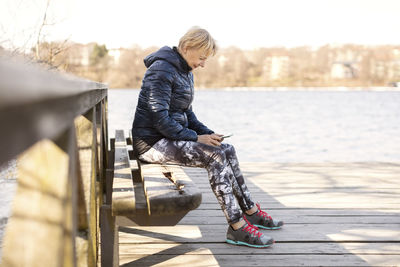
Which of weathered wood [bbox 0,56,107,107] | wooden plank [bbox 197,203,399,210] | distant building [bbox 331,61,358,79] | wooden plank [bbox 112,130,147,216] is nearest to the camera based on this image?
weathered wood [bbox 0,56,107,107]

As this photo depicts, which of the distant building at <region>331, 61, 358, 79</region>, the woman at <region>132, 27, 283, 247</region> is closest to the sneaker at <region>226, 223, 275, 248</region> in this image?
the woman at <region>132, 27, 283, 247</region>

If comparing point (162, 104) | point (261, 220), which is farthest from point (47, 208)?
point (261, 220)

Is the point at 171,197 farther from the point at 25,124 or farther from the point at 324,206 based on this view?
the point at 324,206

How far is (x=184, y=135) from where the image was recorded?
2.68 metres

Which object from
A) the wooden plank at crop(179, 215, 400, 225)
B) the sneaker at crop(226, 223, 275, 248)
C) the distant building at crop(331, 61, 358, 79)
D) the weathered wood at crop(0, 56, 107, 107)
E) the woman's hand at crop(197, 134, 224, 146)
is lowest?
the distant building at crop(331, 61, 358, 79)

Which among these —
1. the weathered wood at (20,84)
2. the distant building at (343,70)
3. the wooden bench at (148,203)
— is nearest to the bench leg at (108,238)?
the wooden bench at (148,203)

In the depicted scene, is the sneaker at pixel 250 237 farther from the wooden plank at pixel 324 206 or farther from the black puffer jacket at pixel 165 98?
the wooden plank at pixel 324 206

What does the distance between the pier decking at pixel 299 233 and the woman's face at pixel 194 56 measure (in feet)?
3.29

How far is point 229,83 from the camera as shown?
47219mm

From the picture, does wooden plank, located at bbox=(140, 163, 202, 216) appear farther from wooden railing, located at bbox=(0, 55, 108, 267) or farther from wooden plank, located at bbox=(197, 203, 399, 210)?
wooden plank, located at bbox=(197, 203, 399, 210)

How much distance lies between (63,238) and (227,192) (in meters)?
1.73

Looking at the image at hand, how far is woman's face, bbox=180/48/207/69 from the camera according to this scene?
9.17 ft

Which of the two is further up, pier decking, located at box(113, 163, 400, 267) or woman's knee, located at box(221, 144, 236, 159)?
woman's knee, located at box(221, 144, 236, 159)

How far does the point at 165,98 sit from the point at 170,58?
0.81 ft
